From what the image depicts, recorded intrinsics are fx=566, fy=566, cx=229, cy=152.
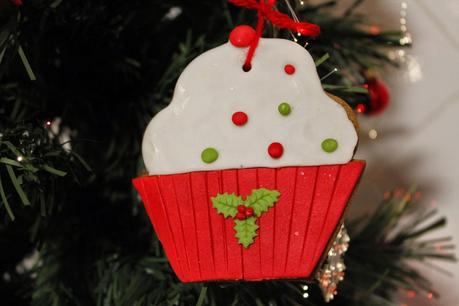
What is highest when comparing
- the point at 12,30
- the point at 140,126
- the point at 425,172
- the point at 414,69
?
the point at 12,30

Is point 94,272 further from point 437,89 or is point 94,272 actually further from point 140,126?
point 437,89

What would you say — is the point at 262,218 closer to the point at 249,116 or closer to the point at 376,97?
the point at 249,116

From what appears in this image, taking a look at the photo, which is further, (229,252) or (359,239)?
(359,239)

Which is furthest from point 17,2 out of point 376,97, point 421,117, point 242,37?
point 421,117

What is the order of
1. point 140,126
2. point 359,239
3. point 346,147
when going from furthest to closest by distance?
point 359,239 → point 140,126 → point 346,147

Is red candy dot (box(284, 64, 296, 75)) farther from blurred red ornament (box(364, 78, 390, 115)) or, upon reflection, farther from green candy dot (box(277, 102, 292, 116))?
blurred red ornament (box(364, 78, 390, 115))

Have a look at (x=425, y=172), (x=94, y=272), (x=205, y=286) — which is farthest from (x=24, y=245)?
(x=425, y=172)
